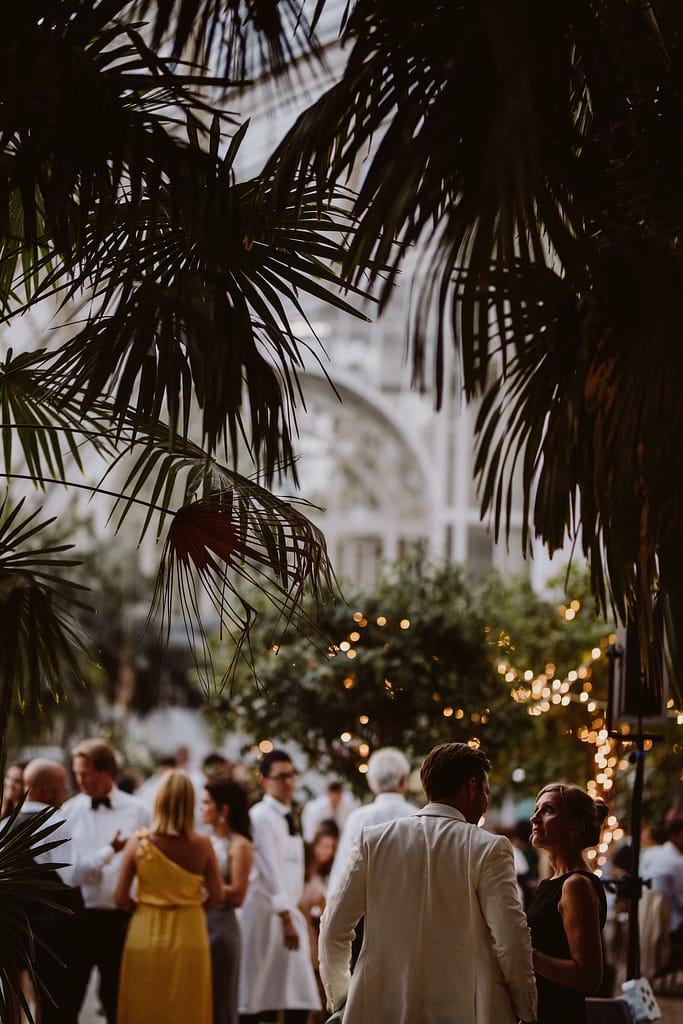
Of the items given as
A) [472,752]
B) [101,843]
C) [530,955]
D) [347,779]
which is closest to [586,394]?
[472,752]

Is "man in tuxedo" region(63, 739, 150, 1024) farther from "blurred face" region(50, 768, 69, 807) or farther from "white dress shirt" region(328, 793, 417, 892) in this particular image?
"white dress shirt" region(328, 793, 417, 892)

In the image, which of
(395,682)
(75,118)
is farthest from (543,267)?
(395,682)

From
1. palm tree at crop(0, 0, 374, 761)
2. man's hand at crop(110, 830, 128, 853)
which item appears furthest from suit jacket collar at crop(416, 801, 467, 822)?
man's hand at crop(110, 830, 128, 853)

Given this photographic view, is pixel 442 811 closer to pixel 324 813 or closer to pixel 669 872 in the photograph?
pixel 324 813

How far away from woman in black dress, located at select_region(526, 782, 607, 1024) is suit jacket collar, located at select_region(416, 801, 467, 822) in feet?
1.14

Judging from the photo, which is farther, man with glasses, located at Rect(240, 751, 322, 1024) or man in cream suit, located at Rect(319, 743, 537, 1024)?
man with glasses, located at Rect(240, 751, 322, 1024)

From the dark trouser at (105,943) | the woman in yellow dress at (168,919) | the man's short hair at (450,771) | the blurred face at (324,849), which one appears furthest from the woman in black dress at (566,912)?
the blurred face at (324,849)

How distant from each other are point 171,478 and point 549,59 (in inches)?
65.6

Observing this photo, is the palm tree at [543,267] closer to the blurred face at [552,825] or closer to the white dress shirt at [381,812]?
the blurred face at [552,825]

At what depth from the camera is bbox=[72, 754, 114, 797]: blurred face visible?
6137 mm

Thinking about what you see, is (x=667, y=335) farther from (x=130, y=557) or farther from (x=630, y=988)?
(x=130, y=557)

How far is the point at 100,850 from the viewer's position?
605 centimetres

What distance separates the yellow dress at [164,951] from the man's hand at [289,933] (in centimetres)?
83

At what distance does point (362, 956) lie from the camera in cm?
341
